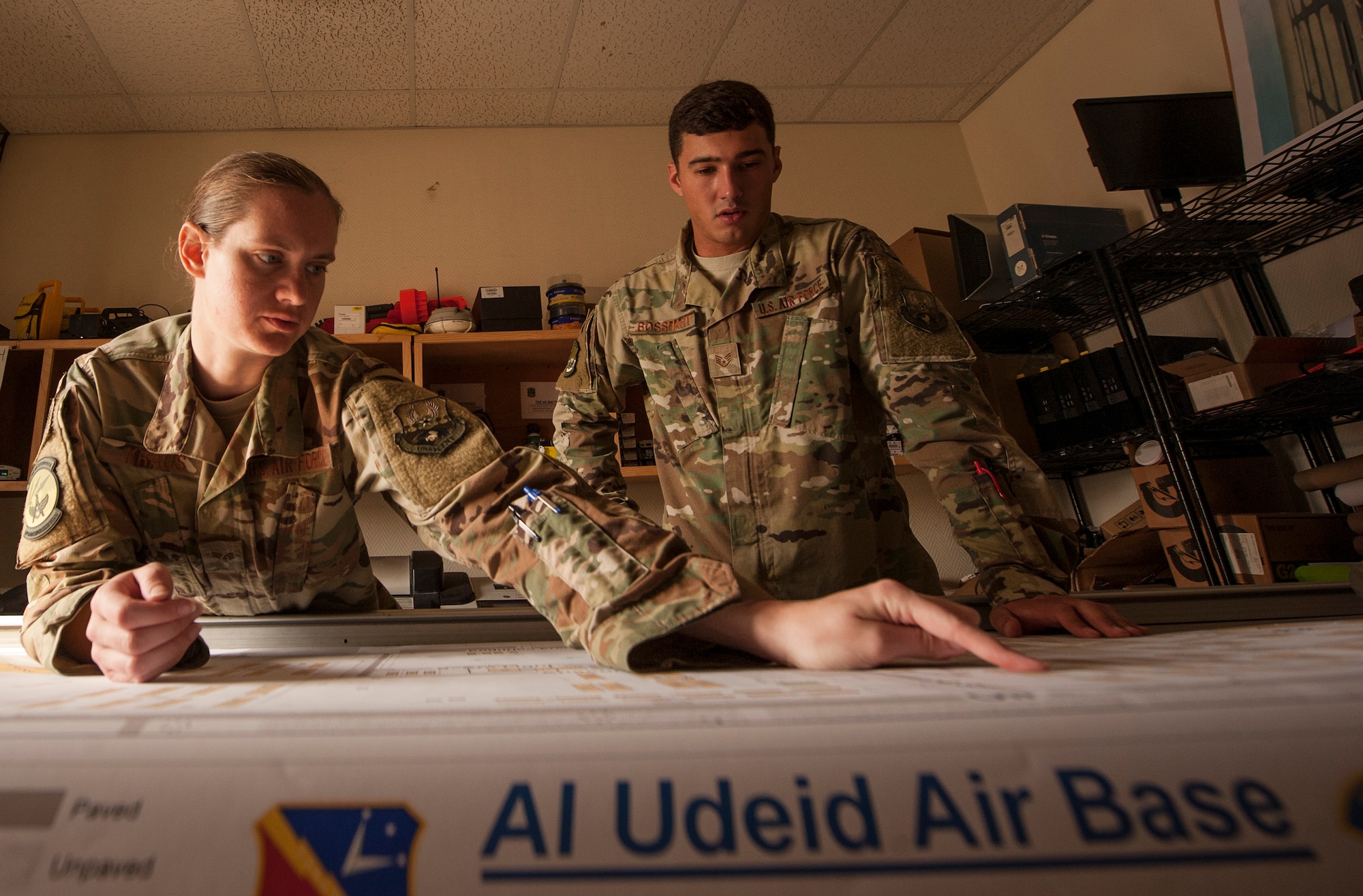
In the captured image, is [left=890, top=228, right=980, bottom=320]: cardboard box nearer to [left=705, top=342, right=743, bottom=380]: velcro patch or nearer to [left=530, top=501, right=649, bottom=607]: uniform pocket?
[left=705, top=342, right=743, bottom=380]: velcro patch

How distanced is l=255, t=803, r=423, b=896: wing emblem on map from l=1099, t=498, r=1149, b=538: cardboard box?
2.25 meters

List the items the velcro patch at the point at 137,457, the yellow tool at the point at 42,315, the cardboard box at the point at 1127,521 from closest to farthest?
the velcro patch at the point at 137,457 → the cardboard box at the point at 1127,521 → the yellow tool at the point at 42,315

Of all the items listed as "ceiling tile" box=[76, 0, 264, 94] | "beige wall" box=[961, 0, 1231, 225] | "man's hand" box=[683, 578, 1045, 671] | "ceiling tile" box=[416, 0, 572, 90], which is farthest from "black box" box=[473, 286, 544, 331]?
"man's hand" box=[683, 578, 1045, 671]

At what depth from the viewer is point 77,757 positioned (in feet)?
0.89

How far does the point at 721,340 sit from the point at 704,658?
81cm

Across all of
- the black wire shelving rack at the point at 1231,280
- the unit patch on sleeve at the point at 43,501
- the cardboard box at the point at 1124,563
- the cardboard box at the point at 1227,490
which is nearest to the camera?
the unit patch on sleeve at the point at 43,501

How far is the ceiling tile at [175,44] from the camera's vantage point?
2248 mm

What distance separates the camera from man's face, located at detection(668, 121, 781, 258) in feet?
4.39

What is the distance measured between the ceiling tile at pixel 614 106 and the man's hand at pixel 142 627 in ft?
8.58

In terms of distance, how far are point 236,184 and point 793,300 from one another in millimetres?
828

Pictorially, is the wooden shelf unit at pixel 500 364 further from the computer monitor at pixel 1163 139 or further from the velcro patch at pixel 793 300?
the computer monitor at pixel 1163 139

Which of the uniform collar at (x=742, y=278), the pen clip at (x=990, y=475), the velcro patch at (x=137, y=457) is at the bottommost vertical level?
the pen clip at (x=990, y=475)

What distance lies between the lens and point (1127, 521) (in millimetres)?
2184

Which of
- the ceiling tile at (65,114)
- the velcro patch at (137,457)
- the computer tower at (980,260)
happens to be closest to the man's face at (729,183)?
the velcro patch at (137,457)
